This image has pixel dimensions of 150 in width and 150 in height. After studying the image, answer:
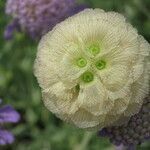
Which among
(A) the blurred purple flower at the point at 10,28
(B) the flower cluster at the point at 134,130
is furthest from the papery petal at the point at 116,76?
(A) the blurred purple flower at the point at 10,28

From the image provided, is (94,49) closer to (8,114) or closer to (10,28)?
(8,114)

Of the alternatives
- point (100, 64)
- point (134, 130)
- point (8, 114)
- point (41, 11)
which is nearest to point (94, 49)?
point (100, 64)

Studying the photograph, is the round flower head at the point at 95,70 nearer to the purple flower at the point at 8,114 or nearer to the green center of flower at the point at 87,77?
the green center of flower at the point at 87,77

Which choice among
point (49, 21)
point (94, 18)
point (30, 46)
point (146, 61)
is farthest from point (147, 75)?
point (30, 46)

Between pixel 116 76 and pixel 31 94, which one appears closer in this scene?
pixel 116 76

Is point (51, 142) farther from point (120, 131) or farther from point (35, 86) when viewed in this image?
point (120, 131)

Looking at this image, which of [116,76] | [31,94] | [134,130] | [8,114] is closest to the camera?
[116,76]
